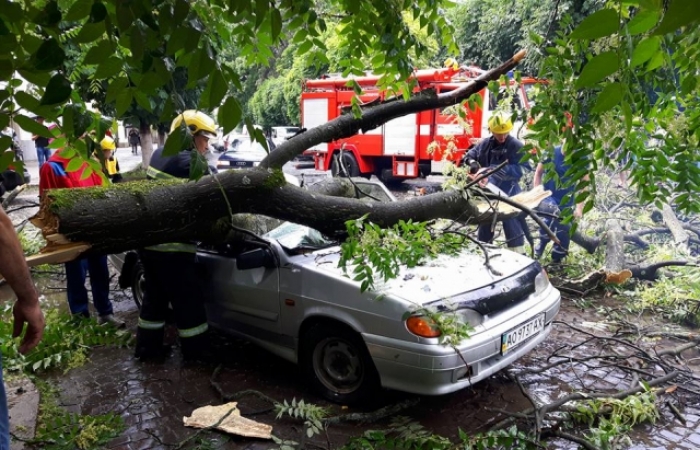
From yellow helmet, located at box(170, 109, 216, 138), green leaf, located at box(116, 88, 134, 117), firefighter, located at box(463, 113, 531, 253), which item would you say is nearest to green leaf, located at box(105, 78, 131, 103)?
green leaf, located at box(116, 88, 134, 117)

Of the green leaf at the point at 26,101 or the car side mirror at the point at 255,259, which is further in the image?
the car side mirror at the point at 255,259

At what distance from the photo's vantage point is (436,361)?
3186mm

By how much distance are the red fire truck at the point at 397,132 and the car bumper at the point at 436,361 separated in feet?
26.2

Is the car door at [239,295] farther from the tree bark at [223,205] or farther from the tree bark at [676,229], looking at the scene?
the tree bark at [676,229]

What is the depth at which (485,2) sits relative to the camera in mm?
15961

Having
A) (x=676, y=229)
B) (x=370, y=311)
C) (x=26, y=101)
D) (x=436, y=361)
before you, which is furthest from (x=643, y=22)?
(x=676, y=229)

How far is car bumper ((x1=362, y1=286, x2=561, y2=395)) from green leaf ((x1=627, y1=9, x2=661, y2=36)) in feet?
7.96

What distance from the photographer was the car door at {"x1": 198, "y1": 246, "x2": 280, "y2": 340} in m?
4.06

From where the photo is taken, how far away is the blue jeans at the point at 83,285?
5223 mm

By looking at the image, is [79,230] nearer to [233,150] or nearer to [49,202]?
[49,202]

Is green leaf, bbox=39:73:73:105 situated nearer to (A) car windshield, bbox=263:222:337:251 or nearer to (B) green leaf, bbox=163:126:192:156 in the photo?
(B) green leaf, bbox=163:126:192:156

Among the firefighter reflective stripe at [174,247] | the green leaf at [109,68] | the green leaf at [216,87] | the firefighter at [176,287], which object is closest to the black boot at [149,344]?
the firefighter at [176,287]

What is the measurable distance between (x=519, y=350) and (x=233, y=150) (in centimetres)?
1968

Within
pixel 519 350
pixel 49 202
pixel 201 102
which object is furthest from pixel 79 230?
pixel 519 350
